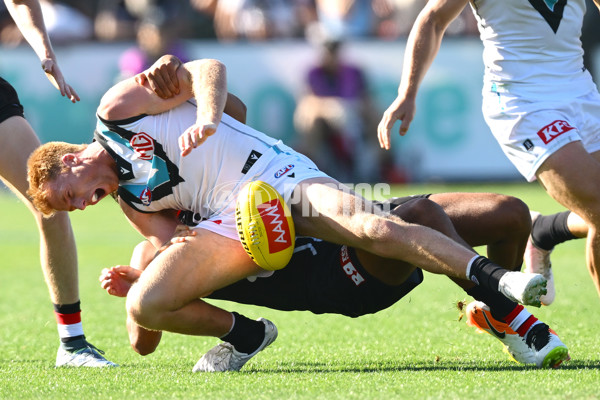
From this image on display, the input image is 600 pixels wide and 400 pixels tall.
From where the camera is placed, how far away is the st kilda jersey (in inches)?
174

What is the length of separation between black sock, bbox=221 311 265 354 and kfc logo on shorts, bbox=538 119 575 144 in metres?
1.59

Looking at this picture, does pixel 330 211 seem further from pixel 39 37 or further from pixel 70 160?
pixel 39 37

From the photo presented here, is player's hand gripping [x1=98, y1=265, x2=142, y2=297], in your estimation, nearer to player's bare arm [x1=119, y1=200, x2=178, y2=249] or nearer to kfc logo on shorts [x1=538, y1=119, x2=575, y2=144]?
player's bare arm [x1=119, y1=200, x2=178, y2=249]

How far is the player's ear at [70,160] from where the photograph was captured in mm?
4355

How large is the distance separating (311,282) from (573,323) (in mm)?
1704

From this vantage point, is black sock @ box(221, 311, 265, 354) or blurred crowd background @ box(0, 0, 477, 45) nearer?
black sock @ box(221, 311, 265, 354)

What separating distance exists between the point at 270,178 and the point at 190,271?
0.59 metres

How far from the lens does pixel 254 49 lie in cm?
1410

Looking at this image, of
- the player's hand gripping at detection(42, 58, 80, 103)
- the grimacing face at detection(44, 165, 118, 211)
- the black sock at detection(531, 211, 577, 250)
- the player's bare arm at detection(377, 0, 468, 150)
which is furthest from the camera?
the black sock at detection(531, 211, 577, 250)

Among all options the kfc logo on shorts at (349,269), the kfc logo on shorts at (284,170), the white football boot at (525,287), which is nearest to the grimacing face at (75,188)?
the kfc logo on shorts at (284,170)

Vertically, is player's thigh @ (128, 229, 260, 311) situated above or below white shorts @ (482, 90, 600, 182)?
below

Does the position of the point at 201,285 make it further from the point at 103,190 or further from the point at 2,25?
the point at 2,25

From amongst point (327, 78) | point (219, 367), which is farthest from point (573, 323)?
point (327, 78)

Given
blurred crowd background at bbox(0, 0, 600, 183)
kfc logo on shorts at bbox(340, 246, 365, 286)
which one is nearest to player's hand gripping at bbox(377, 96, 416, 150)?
kfc logo on shorts at bbox(340, 246, 365, 286)
